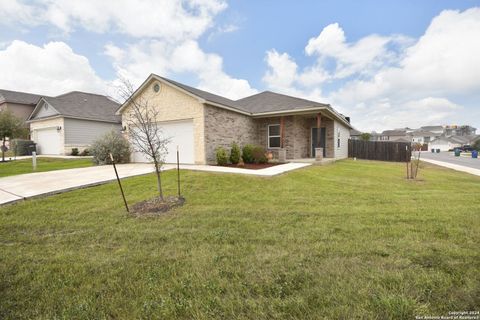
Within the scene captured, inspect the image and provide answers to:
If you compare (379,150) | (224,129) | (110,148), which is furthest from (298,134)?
(110,148)

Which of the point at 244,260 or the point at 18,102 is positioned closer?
the point at 244,260

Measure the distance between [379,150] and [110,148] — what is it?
21.7 m

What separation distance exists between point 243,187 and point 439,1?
10.7m

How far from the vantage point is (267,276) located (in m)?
2.37

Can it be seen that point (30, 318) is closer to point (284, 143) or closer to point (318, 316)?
point (318, 316)

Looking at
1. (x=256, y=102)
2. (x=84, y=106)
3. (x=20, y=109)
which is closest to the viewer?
(x=256, y=102)

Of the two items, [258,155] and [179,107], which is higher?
[179,107]

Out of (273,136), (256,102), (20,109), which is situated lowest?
(273,136)

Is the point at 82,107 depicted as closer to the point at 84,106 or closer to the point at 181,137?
the point at 84,106

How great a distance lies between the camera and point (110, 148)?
42.0 feet

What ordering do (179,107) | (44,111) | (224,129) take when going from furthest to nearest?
1. (44,111)
2. (224,129)
3. (179,107)

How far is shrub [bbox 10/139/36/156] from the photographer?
65.8ft

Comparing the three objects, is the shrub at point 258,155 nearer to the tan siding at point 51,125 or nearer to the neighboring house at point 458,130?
the tan siding at point 51,125

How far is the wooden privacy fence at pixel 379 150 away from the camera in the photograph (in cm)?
1950
